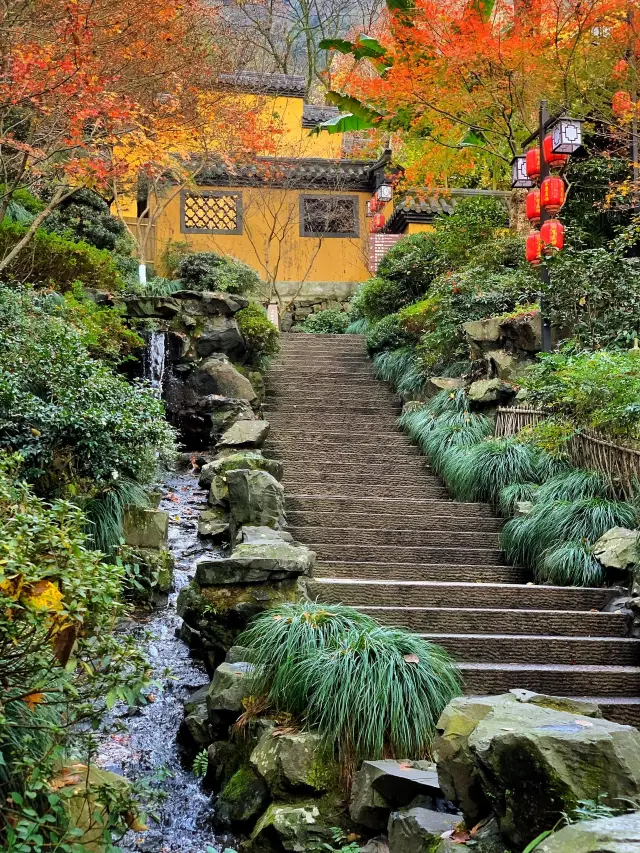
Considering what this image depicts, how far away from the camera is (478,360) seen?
11945mm

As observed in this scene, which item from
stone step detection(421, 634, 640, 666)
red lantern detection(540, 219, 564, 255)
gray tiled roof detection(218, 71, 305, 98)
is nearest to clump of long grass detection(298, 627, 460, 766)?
stone step detection(421, 634, 640, 666)

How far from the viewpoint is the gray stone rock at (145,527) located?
7.61m

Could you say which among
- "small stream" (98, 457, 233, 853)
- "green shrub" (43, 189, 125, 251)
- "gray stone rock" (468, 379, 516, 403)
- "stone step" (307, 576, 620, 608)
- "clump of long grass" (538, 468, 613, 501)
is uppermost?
"green shrub" (43, 189, 125, 251)

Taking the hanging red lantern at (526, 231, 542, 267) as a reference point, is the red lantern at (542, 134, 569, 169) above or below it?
above

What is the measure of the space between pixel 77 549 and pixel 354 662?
2.07 m

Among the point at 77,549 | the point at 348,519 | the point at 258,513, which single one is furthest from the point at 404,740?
the point at 348,519

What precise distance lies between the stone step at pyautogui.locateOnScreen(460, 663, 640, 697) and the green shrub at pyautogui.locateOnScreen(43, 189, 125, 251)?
43.7ft

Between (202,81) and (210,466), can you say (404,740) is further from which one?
(202,81)

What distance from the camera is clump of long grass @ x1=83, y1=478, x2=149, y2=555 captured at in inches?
288

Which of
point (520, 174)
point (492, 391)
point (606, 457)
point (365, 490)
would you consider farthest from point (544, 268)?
point (365, 490)

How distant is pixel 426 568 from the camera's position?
25.7 ft

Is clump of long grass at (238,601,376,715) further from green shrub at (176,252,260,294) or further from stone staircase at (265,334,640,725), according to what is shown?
green shrub at (176,252,260,294)

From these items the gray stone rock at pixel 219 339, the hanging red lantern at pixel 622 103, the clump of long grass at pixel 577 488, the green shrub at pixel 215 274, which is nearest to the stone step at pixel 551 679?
the clump of long grass at pixel 577 488

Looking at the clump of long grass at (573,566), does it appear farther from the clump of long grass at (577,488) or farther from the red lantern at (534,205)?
the red lantern at (534,205)
